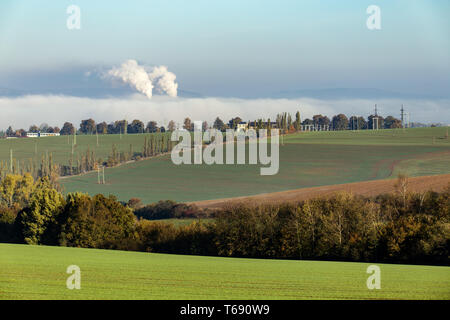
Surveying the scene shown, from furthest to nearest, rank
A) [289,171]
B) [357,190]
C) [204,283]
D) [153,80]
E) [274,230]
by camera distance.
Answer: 1. [153,80]
2. [289,171]
3. [357,190]
4. [274,230]
5. [204,283]

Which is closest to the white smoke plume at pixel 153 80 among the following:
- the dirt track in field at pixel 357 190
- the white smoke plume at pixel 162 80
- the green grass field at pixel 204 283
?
the white smoke plume at pixel 162 80

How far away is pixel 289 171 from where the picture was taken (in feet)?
356

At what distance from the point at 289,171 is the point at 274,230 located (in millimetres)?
60602

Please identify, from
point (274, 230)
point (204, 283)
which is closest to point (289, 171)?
point (274, 230)

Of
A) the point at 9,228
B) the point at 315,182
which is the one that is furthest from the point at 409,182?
the point at 9,228

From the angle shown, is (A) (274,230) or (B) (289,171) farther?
(B) (289,171)

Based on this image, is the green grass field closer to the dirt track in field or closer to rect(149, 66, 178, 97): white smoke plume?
the dirt track in field

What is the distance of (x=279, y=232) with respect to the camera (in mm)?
47750

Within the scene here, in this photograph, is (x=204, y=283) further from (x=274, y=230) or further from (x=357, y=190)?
(x=357, y=190)

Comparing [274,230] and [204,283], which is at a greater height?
[204,283]

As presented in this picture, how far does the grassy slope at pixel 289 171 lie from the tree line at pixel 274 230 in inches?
1313

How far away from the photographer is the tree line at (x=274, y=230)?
4209cm

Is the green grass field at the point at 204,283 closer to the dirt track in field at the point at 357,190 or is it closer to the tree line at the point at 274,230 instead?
the tree line at the point at 274,230

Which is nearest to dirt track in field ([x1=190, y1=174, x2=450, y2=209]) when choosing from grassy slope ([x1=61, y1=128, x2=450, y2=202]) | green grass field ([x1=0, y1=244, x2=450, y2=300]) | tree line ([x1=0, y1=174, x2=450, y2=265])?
tree line ([x1=0, y1=174, x2=450, y2=265])
